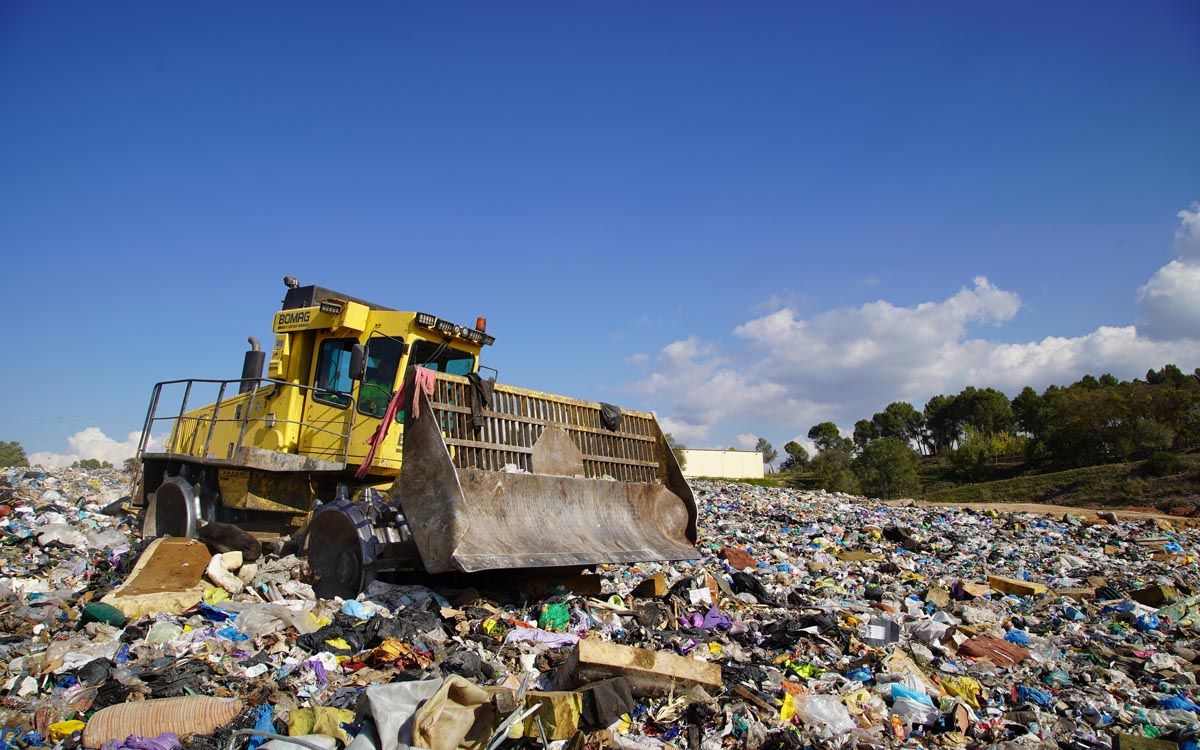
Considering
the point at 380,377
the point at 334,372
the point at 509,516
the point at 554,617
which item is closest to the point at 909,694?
the point at 554,617

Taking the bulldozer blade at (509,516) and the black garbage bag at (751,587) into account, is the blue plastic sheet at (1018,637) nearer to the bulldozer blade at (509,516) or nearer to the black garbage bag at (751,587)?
the black garbage bag at (751,587)

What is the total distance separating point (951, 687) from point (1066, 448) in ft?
111

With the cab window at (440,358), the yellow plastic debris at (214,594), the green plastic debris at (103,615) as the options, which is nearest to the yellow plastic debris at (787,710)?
the cab window at (440,358)

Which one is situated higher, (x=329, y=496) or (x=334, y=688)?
(x=329, y=496)

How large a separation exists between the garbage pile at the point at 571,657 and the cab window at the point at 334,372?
1.44 metres

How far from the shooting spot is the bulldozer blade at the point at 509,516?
460 cm

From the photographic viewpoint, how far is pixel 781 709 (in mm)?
3713

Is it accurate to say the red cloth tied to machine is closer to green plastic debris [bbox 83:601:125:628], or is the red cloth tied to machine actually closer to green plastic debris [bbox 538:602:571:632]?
green plastic debris [bbox 538:602:571:632]

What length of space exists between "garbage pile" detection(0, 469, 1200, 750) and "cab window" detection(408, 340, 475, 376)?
6.72ft

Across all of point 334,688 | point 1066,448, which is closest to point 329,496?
point 334,688

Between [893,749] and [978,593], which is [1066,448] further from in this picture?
[893,749]

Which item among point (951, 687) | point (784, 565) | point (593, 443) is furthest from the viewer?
point (784, 565)

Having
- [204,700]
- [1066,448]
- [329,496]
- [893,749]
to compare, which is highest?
[1066,448]

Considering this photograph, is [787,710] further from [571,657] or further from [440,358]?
[440,358]
